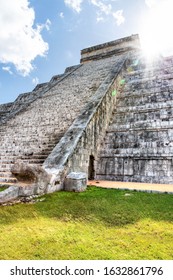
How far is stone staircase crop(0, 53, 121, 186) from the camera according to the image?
7.13 meters

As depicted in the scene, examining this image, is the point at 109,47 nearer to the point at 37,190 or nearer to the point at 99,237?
the point at 37,190

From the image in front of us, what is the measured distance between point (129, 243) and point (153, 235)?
426 millimetres

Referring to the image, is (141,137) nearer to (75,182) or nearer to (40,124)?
(75,182)

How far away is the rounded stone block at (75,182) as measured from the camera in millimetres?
5218

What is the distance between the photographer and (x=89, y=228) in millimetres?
3045

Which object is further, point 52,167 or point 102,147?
point 102,147

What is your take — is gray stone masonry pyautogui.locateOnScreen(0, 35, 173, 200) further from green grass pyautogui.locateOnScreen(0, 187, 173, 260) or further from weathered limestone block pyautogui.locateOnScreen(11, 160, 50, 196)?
green grass pyautogui.locateOnScreen(0, 187, 173, 260)

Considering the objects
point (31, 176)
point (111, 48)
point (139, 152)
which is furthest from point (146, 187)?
point (111, 48)

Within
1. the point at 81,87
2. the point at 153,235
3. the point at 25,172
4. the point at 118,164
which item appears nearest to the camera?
the point at 153,235

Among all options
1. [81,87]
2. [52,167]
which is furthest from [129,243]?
[81,87]

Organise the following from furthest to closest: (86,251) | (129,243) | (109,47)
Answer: (109,47)
(129,243)
(86,251)

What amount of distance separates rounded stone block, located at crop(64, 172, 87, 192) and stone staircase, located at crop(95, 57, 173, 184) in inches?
83.1

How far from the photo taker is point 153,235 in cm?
282

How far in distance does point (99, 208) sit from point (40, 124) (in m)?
5.98
